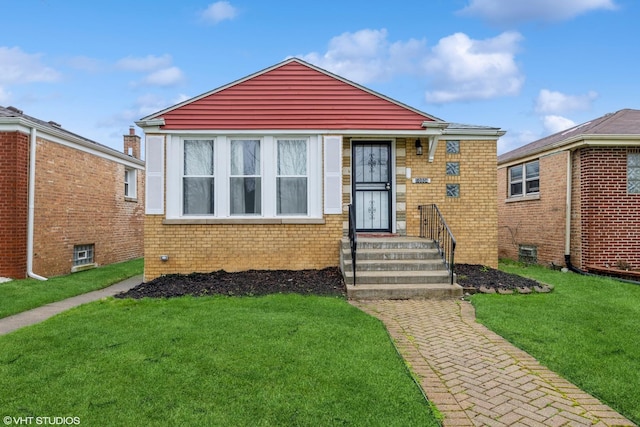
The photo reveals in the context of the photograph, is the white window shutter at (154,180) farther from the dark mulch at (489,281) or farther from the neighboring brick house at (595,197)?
the neighboring brick house at (595,197)

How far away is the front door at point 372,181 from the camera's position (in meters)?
9.69

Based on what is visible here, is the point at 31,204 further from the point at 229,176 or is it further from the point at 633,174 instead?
the point at 633,174

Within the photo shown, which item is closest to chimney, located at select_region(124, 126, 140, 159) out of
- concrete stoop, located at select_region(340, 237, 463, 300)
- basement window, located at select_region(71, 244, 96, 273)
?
basement window, located at select_region(71, 244, 96, 273)

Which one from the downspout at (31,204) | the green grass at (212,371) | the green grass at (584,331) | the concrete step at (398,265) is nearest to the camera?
the green grass at (212,371)

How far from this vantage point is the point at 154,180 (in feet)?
29.1

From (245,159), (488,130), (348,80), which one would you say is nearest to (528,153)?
Result: (488,130)

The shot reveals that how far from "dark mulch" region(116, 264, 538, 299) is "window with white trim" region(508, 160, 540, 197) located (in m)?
5.10

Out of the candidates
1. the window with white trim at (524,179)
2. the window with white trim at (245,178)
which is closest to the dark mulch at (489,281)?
the window with white trim at (245,178)

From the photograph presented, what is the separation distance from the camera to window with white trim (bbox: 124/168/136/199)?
49.4ft

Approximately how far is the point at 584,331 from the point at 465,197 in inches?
196

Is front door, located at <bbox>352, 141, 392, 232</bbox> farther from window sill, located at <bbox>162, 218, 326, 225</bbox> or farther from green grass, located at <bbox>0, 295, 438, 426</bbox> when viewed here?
green grass, located at <bbox>0, 295, 438, 426</bbox>

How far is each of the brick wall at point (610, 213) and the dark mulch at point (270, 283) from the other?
331 centimetres

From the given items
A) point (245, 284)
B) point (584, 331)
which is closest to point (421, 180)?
point (245, 284)

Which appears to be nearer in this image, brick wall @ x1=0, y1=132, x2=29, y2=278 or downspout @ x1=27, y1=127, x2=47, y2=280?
brick wall @ x1=0, y1=132, x2=29, y2=278
